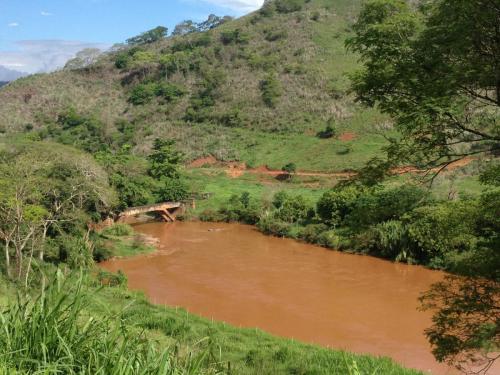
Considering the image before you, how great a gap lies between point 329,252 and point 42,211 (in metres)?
13.0

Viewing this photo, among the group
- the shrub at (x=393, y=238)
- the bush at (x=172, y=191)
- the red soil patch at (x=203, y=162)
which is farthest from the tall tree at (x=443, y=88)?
the red soil patch at (x=203, y=162)

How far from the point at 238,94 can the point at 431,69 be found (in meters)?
48.3

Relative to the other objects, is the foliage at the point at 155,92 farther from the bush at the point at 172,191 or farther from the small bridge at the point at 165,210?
the small bridge at the point at 165,210

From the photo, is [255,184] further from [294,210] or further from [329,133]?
[294,210]

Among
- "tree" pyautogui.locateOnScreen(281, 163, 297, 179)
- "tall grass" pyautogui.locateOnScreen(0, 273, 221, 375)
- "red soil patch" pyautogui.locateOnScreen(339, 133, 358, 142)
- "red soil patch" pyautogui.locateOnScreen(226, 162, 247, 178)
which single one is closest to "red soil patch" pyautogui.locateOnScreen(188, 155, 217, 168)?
"red soil patch" pyautogui.locateOnScreen(226, 162, 247, 178)

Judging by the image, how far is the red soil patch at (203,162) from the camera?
4471 centimetres

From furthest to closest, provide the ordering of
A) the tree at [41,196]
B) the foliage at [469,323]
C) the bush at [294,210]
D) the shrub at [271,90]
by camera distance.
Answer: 1. the shrub at [271,90]
2. the bush at [294,210]
3. the tree at [41,196]
4. the foliage at [469,323]

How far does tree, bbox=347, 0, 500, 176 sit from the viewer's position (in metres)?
5.90

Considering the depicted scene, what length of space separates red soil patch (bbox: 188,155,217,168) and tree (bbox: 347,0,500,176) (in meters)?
37.5

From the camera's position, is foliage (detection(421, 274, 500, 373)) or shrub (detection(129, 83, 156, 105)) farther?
shrub (detection(129, 83, 156, 105))

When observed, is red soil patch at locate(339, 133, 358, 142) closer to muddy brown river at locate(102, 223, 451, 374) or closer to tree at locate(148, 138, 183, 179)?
tree at locate(148, 138, 183, 179)

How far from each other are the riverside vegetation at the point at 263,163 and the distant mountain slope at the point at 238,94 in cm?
23

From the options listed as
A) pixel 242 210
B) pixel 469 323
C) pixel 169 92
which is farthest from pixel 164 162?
pixel 469 323

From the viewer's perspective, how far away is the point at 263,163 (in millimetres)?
41531
